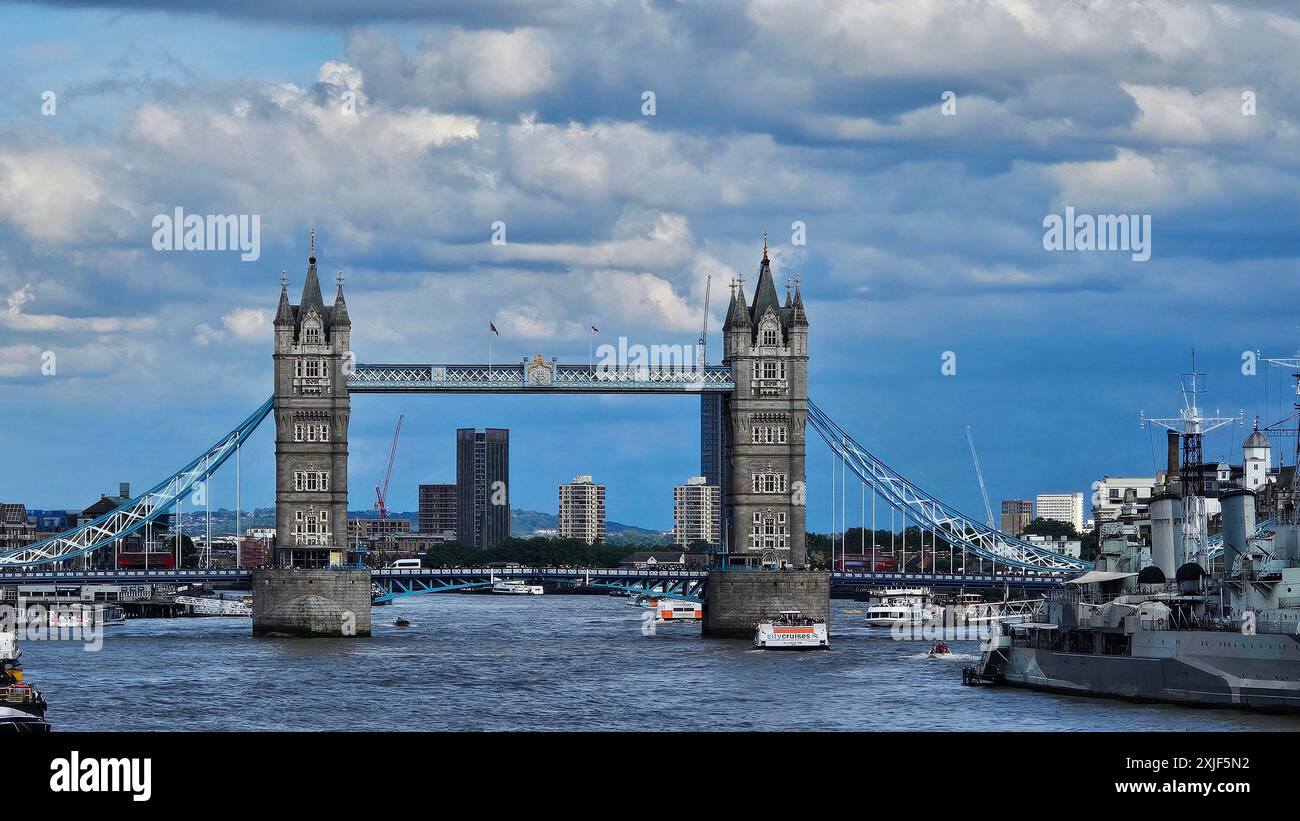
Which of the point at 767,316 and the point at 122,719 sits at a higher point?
the point at 767,316

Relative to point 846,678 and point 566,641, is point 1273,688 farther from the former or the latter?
point 566,641

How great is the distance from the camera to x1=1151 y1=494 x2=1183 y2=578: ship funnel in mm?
81375

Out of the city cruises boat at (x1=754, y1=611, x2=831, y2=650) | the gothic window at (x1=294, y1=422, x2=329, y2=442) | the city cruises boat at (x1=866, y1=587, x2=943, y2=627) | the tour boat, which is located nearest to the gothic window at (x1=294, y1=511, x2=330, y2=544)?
the gothic window at (x1=294, y1=422, x2=329, y2=442)

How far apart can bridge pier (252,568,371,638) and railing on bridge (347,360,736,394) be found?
11.5 m

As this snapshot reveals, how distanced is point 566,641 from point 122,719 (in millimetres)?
51675

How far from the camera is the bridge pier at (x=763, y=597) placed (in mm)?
114375

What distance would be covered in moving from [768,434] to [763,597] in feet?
32.8

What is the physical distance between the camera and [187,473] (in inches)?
5276

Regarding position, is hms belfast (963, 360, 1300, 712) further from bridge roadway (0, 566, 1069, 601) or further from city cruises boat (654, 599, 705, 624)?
city cruises boat (654, 599, 705, 624)

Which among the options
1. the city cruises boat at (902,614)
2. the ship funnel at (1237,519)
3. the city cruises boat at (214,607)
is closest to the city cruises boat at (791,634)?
the city cruises boat at (902,614)

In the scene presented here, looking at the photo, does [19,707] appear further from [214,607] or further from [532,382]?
[214,607]

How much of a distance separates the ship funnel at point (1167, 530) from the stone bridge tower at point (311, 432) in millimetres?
52068

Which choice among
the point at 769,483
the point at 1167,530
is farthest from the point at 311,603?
the point at 1167,530
